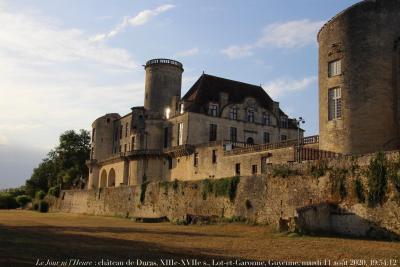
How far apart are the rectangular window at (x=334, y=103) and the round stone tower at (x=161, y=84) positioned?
3154 centimetres

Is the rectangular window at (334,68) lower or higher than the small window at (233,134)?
higher

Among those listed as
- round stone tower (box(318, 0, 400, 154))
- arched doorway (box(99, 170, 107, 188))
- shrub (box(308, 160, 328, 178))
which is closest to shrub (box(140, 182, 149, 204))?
round stone tower (box(318, 0, 400, 154))

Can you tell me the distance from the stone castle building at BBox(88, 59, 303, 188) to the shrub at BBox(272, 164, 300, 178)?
17.1 m

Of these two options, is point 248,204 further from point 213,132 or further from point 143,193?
point 213,132

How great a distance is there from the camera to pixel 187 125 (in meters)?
50.5

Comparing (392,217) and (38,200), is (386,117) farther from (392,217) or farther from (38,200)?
(38,200)

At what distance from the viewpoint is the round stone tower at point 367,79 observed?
26.4 meters

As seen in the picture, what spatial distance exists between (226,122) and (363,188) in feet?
103

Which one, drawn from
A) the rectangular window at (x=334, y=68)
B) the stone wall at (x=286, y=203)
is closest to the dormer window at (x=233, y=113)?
the stone wall at (x=286, y=203)

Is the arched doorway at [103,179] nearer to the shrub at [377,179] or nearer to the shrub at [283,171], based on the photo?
the shrub at [283,171]

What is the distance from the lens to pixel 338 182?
23.1m

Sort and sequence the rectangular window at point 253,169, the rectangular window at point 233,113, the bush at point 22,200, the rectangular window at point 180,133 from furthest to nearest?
the bush at point 22,200, the rectangular window at point 233,113, the rectangular window at point 180,133, the rectangular window at point 253,169

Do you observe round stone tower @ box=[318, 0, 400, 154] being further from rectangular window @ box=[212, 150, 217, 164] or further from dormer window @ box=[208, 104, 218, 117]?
dormer window @ box=[208, 104, 218, 117]

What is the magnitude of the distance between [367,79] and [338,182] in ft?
22.6
